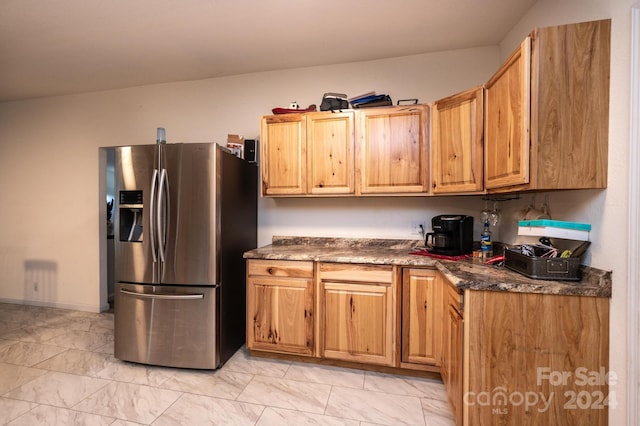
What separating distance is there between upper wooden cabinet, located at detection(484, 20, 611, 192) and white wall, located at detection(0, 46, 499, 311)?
45.6 inches

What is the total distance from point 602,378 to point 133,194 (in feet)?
9.89

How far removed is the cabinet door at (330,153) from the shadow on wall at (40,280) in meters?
3.68

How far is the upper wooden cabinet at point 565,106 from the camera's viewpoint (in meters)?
1.28

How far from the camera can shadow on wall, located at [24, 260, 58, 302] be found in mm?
3531

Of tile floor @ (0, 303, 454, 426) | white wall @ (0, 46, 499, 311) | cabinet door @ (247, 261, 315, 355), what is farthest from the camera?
white wall @ (0, 46, 499, 311)

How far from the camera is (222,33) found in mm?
2213

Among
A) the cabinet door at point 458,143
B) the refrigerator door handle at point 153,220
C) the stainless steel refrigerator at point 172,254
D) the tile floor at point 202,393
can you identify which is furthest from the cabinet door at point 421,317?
the refrigerator door handle at point 153,220

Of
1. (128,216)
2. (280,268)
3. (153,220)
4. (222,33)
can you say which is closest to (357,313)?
(280,268)

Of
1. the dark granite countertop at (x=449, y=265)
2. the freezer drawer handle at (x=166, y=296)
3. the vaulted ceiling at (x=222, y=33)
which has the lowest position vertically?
the freezer drawer handle at (x=166, y=296)

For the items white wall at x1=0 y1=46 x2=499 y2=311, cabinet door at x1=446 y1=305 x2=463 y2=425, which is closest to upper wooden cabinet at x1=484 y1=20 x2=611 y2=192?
cabinet door at x1=446 y1=305 x2=463 y2=425

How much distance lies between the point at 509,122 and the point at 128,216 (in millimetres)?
2724

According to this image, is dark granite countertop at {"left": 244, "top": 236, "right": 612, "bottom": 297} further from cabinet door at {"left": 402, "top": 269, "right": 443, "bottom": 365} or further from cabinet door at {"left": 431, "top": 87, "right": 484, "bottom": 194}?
cabinet door at {"left": 431, "top": 87, "right": 484, "bottom": 194}

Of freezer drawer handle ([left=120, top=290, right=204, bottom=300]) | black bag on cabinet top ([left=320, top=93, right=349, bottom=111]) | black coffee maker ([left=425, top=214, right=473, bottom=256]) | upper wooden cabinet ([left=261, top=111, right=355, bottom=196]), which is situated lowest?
freezer drawer handle ([left=120, top=290, right=204, bottom=300])

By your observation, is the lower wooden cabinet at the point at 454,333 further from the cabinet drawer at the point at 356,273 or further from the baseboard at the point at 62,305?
the baseboard at the point at 62,305
